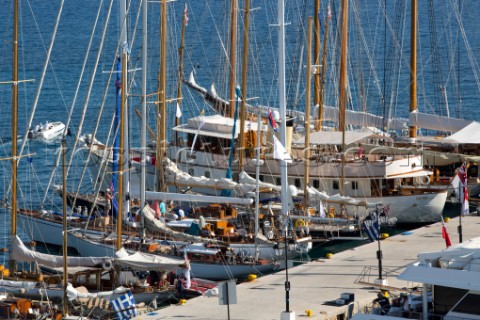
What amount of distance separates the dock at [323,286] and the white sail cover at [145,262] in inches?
112

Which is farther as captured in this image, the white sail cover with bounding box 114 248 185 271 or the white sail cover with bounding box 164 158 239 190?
the white sail cover with bounding box 164 158 239 190

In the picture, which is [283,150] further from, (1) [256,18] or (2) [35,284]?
(1) [256,18]

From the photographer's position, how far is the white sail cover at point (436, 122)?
78562 mm

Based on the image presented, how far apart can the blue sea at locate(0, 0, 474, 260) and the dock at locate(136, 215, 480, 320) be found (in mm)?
14569

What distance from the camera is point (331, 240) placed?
2579 inches

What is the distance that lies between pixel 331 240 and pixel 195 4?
107m

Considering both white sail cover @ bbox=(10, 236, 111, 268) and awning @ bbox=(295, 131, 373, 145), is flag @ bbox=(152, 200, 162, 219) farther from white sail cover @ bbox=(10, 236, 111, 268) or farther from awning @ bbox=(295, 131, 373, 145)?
awning @ bbox=(295, 131, 373, 145)

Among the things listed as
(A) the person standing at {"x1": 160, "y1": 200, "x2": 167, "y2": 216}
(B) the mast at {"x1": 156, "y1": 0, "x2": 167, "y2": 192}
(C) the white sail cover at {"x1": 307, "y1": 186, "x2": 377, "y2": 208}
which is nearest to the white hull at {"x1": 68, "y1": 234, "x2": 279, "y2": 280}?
(A) the person standing at {"x1": 160, "y1": 200, "x2": 167, "y2": 216}

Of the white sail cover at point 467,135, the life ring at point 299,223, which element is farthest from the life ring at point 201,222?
the white sail cover at point 467,135

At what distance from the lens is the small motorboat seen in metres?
93.2

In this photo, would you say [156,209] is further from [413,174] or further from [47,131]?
[47,131]

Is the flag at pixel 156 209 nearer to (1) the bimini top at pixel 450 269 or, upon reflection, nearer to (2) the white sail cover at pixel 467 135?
(2) the white sail cover at pixel 467 135

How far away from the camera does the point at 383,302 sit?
45.5 metres

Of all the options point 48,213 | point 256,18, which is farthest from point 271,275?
point 256,18
